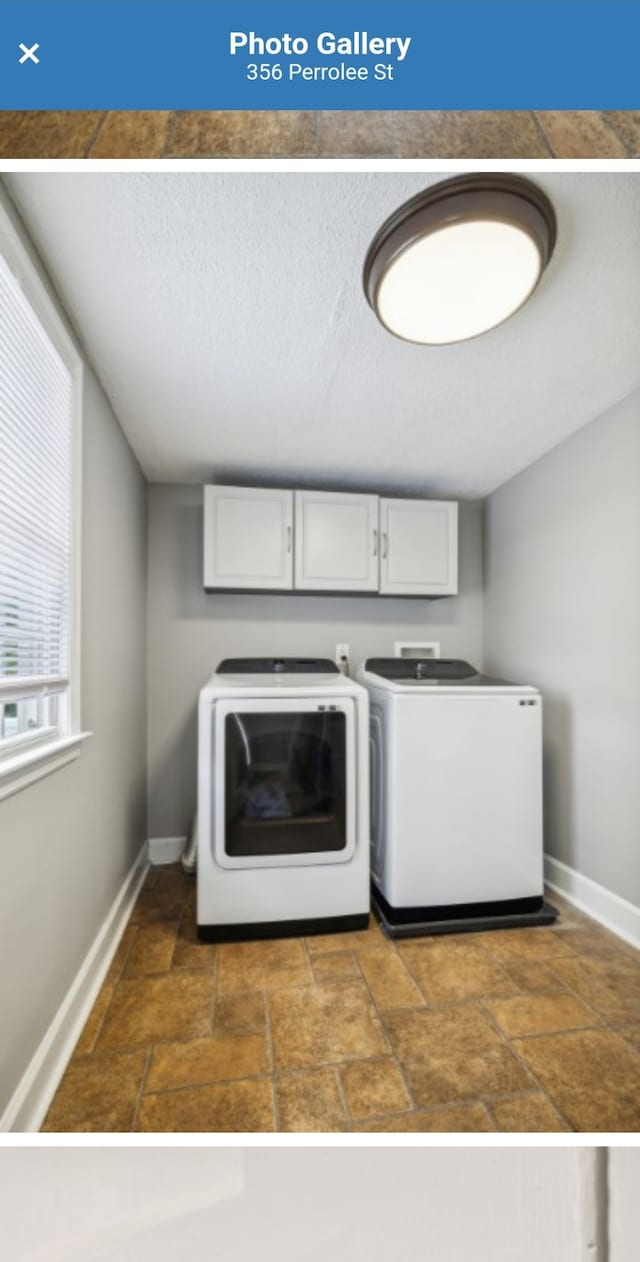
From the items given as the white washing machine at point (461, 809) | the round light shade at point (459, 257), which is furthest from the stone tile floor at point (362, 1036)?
the round light shade at point (459, 257)

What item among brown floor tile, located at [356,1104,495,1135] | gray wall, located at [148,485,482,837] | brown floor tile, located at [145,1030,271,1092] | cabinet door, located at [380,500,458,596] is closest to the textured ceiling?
cabinet door, located at [380,500,458,596]

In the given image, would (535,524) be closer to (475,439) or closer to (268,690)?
(475,439)

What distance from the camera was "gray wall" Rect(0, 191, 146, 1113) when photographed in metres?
0.88

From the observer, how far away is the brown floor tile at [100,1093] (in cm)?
79

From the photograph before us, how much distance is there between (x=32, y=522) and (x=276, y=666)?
133 centimetres

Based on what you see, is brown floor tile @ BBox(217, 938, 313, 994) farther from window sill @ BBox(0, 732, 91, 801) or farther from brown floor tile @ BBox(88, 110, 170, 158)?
brown floor tile @ BBox(88, 110, 170, 158)

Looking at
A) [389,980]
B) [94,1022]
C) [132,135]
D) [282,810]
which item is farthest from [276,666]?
[132,135]

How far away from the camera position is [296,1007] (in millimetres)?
1192

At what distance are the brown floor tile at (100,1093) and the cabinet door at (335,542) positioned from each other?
162 cm

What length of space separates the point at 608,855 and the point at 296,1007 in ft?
3.79

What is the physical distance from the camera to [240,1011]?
118 cm

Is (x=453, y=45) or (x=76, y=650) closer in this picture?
(x=453, y=45)
